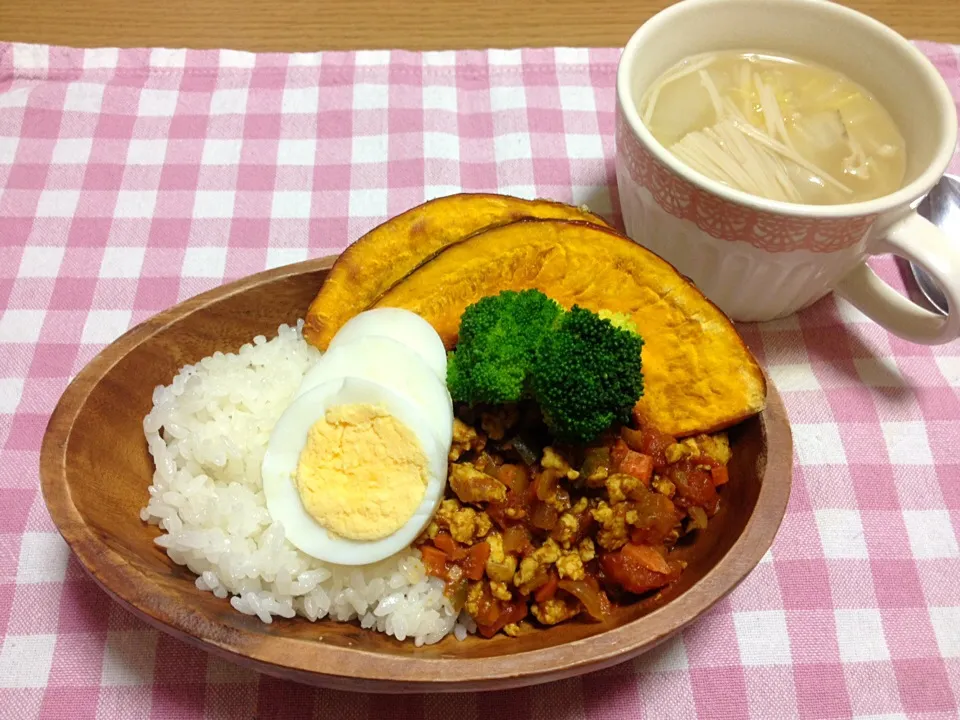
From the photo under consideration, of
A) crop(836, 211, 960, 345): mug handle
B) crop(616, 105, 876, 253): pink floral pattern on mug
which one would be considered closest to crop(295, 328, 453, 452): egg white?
crop(616, 105, 876, 253): pink floral pattern on mug

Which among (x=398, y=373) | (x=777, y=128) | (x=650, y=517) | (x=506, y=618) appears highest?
(x=777, y=128)

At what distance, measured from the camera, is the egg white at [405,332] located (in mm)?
1427

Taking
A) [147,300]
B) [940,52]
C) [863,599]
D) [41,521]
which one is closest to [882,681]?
[863,599]

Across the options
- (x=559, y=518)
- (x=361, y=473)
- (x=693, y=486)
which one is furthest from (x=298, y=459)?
(x=693, y=486)

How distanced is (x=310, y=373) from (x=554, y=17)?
1.73 m

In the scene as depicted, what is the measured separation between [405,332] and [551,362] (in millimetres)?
281

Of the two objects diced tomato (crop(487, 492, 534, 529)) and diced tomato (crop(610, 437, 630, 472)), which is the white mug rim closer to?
diced tomato (crop(610, 437, 630, 472))

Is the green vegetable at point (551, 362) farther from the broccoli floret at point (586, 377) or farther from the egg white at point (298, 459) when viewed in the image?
the egg white at point (298, 459)

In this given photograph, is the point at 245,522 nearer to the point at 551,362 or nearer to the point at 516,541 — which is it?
the point at 516,541

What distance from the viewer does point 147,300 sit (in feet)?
Result: 6.42

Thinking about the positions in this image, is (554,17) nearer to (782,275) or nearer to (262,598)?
(782,275)

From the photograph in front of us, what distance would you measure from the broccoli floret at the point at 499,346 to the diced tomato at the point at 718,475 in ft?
1.21

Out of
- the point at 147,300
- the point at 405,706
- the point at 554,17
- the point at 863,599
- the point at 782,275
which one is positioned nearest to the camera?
the point at 405,706

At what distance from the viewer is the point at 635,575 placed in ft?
4.33
